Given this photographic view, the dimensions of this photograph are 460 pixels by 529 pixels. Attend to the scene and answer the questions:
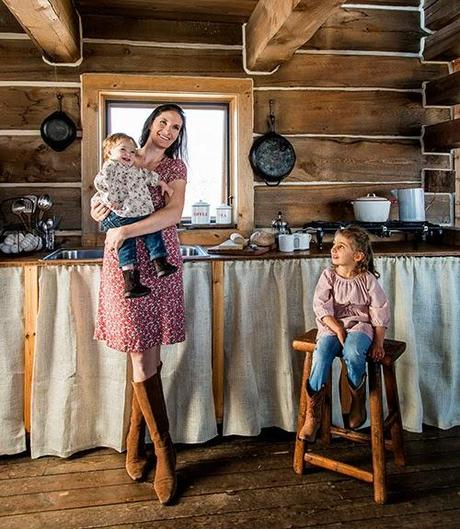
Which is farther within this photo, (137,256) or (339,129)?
(339,129)

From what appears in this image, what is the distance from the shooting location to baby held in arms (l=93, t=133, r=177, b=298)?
1.82 metres

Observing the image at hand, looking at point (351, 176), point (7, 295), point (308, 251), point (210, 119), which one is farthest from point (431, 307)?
point (7, 295)

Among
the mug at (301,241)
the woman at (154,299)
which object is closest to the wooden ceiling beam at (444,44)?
the mug at (301,241)

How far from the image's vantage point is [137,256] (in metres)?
1.95

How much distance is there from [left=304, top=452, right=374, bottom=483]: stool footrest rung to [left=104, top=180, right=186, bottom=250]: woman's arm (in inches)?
44.6

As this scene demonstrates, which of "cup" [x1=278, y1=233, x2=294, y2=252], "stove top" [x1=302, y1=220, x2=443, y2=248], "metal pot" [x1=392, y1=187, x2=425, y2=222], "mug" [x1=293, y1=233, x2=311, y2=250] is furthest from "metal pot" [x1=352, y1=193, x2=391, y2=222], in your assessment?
"cup" [x1=278, y1=233, x2=294, y2=252]

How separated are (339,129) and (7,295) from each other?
6.78ft

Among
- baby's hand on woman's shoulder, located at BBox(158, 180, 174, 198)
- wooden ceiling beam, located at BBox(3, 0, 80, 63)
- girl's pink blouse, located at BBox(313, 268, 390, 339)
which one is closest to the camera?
baby's hand on woman's shoulder, located at BBox(158, 180, 174, 198)

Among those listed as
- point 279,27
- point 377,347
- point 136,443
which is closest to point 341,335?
point 377,347

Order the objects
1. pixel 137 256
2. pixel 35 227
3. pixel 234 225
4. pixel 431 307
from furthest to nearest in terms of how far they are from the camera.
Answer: pixel 234 225 < pixel 35 227 < pixel 431 307 < pixel 137 256

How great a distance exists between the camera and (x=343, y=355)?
6.55 ft

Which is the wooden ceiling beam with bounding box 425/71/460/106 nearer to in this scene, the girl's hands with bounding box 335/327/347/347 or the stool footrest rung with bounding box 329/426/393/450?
the girl's hands with bounding box 335/327/347/347

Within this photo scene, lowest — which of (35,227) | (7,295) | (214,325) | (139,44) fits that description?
(214,325)

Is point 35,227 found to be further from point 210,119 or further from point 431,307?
point 431,307
